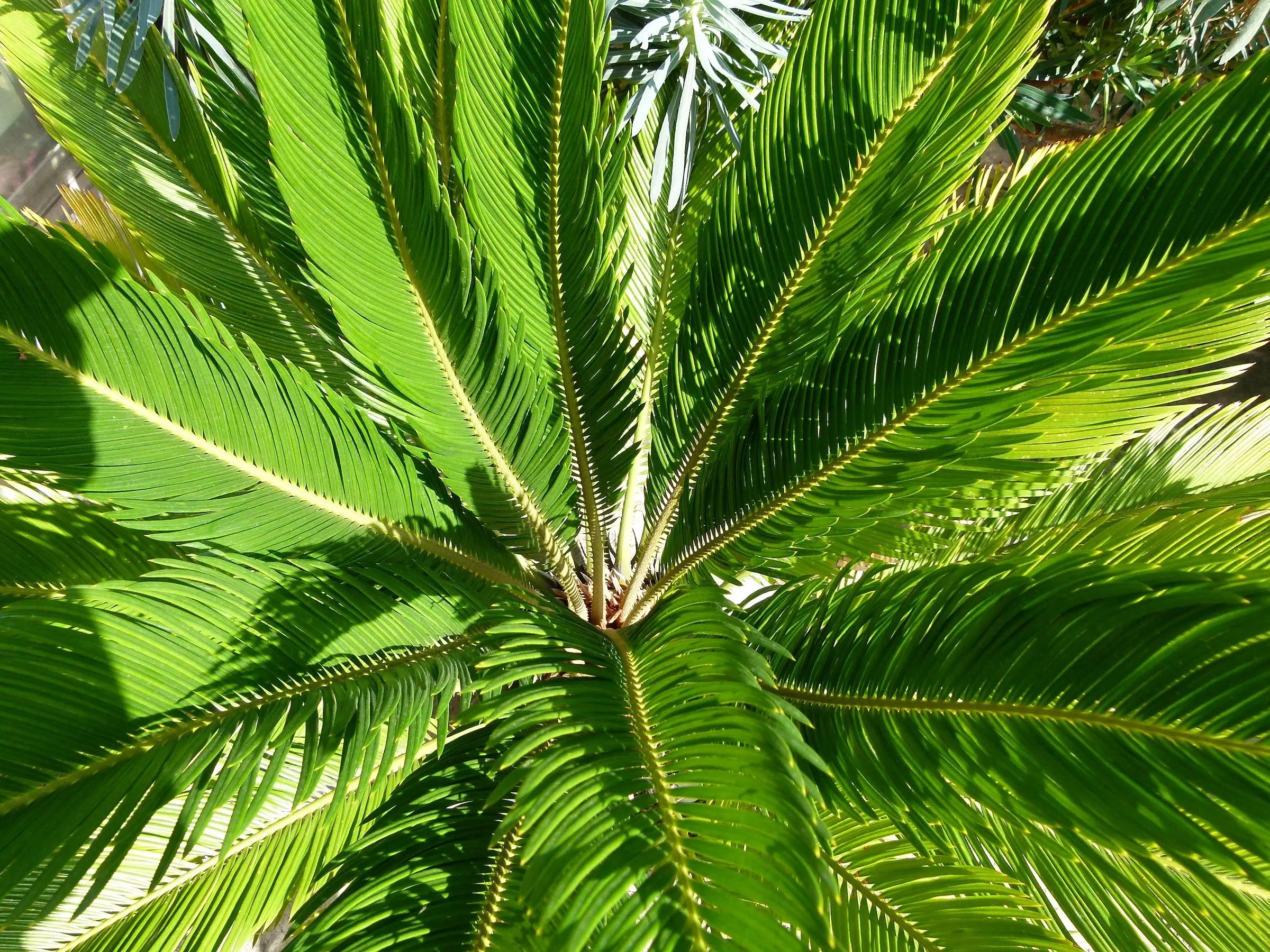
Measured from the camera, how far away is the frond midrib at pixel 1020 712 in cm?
56

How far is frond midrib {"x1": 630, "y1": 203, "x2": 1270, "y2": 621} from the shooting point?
73 cm

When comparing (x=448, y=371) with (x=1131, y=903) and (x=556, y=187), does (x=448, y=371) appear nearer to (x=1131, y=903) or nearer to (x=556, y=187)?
(x=556, y=187)

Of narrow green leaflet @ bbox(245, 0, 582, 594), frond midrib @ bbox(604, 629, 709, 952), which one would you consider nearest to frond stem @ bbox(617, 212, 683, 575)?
narrow green leaflet @ bbox(245, 0, 582, 594)

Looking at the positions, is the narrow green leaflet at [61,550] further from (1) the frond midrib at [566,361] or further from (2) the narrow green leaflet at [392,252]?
(1) the frond midrib at [566,361]

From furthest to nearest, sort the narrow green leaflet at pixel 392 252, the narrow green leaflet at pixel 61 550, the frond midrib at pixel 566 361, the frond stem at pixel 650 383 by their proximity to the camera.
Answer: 1. the frond stem at pixel 650 383
2. the narrow green leaflet at pixel 61 550
3. the frond midrib at pixel 566 361
4. the narrow green leaflet at pixel 392 252

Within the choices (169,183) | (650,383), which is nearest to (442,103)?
(169,183)

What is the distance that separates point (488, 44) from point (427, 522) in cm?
60

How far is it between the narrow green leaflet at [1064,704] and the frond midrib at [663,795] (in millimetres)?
205

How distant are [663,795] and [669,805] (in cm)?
2

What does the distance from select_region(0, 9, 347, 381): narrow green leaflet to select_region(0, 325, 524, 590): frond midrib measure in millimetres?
292

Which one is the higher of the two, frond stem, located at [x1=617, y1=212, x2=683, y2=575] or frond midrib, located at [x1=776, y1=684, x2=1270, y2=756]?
frond stem, located at [x1=617, y1=212, x2=683, y2=575]

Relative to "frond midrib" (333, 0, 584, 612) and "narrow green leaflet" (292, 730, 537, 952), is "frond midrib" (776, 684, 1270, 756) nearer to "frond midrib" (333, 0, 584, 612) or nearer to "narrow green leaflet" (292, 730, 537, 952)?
"narrow green leaflet" (292, 730, 537, 952)

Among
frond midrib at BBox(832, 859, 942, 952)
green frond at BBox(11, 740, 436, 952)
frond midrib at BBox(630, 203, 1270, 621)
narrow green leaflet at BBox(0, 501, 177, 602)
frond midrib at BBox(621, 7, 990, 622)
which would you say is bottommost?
green frond at BBox(11, 740, 436, 952)

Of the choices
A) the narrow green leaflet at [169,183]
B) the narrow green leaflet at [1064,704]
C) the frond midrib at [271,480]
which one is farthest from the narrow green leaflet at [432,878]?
the narrow green leaflet at [169,183]
